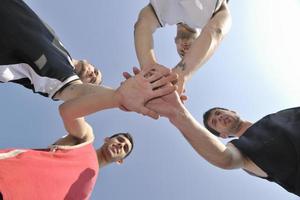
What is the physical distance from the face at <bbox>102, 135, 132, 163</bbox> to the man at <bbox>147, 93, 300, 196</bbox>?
1341 mm

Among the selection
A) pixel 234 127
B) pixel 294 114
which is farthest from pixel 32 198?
pixel 234 127

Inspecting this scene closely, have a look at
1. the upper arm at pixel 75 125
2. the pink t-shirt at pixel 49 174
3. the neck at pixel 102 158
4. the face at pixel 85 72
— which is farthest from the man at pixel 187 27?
the neck at pixel 102 158

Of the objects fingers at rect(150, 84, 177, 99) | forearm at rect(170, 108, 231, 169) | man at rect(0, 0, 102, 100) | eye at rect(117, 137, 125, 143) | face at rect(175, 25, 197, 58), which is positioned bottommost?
eye at rect(117, 137, 125, 143)

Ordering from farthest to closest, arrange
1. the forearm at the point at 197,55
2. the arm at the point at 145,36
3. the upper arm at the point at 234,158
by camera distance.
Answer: the arm at the point at 145,36
the forearm at the point at 197,55
the upper arm at the point at 234,158

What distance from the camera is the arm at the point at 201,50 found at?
2084mm

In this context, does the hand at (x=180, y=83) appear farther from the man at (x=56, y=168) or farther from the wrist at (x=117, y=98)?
the man at (x=56, y=168)

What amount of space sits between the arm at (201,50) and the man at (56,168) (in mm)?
551

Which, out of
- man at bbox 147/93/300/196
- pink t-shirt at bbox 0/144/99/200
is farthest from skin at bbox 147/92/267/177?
pink t-shirt at bbox 0/144/99/200

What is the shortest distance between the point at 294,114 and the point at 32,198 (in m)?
1.50

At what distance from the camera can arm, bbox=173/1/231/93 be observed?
6.84 ft

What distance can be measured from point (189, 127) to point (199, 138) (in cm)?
7

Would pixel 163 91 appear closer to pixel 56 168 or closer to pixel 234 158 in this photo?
pixel 234 158

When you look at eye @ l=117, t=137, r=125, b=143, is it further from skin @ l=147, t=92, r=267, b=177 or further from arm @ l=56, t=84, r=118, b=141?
skin @ l=147, t=92, r=267, b=177

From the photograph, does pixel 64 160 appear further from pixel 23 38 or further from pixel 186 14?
pixel 186 14
